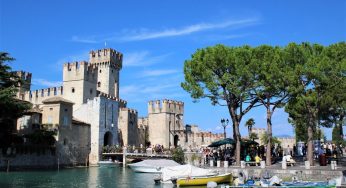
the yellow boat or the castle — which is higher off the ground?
the castle

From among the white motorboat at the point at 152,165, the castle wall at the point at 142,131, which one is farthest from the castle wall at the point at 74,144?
the castle wall at the point at 142,131

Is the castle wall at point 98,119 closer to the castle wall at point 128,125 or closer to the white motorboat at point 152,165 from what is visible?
the castle wall at point 128,125

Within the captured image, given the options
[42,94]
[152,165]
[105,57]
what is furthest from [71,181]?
[105,57]

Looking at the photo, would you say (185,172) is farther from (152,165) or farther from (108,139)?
(108,139)

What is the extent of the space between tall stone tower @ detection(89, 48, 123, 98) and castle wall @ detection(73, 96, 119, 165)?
29.2 ft

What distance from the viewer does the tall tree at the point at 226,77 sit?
98.3 ft

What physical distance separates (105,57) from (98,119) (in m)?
15.4

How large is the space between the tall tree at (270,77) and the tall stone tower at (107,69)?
127 ft

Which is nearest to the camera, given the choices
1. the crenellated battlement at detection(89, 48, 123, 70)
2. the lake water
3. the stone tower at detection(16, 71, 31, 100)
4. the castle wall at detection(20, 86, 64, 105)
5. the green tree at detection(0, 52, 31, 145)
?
the lake water

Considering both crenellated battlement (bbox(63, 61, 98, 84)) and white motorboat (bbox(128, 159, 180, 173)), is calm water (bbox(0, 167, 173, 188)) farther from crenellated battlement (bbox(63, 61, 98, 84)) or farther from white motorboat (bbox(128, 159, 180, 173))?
crenellated battlement (bbox(63, 61, 98, 84))

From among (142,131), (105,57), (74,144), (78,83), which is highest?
(105,57)

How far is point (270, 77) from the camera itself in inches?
1117

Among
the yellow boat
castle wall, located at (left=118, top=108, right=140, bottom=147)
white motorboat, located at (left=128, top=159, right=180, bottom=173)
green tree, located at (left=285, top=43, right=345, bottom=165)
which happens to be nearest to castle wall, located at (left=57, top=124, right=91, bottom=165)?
castle wall, located at (left=118, top=108, right=140, bottom=147)

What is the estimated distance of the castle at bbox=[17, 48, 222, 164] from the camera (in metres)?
46.4
